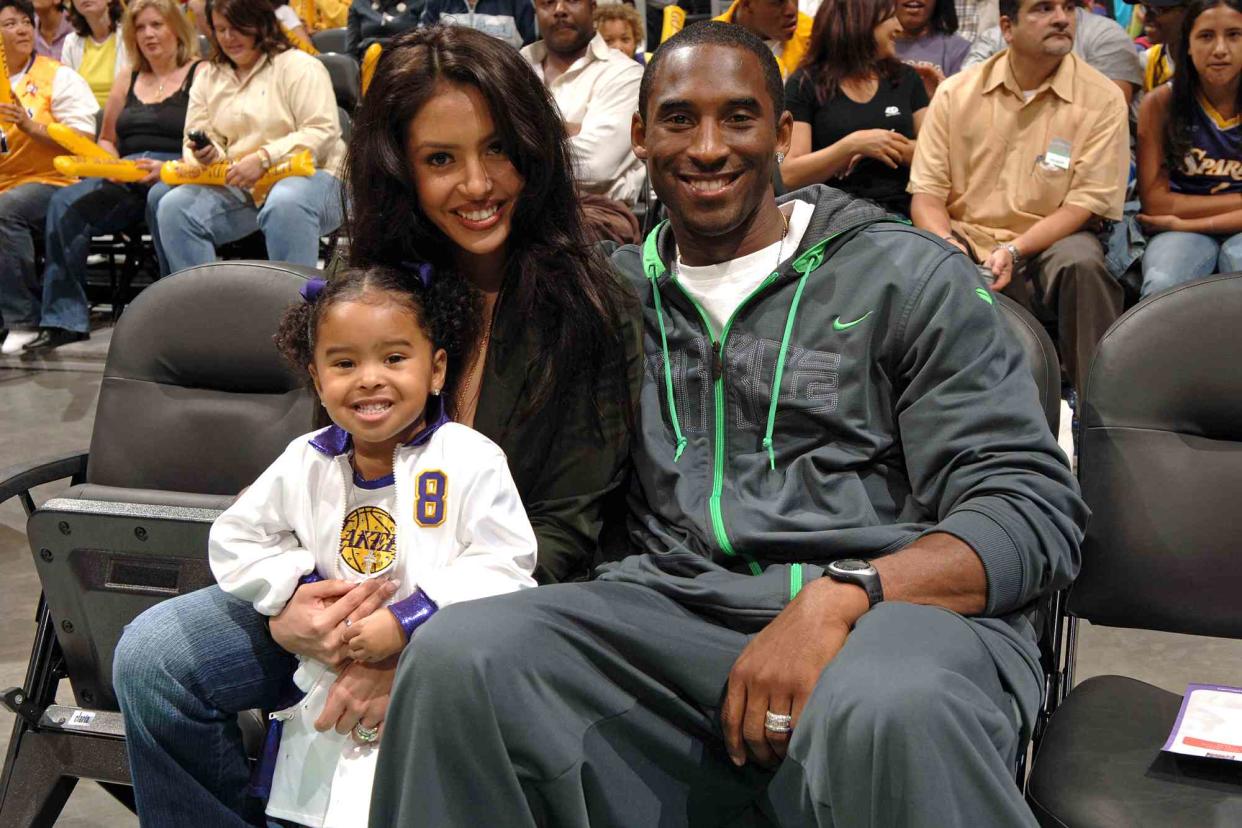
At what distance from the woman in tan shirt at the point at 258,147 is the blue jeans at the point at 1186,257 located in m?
2.90

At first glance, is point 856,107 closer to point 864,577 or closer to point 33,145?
point 864,577

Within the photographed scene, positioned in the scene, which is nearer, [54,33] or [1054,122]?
[1054,122]

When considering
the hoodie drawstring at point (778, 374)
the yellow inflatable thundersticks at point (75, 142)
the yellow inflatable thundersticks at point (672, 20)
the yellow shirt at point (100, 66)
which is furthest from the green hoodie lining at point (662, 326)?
the yellow shirt at point (100, 66)

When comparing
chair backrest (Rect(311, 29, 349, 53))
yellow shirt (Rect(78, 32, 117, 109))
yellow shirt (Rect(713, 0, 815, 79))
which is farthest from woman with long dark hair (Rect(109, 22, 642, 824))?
chair backrest (Rect(311, 29, 349, 53))

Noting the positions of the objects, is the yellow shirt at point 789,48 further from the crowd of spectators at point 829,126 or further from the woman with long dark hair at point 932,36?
the woman with long dark hair at point 932,36

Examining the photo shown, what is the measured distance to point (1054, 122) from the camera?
3.87m

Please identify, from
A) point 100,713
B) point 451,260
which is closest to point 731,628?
point 451,260

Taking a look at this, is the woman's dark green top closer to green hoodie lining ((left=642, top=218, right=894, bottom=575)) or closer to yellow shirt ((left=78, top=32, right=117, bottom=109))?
green hoodie lining ((left=642, top=218, right=894, bottom=575))

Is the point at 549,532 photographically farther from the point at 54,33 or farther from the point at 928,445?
the point at 54,33

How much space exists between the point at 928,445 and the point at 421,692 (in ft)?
2.55

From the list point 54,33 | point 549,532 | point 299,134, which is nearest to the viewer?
point 549,532

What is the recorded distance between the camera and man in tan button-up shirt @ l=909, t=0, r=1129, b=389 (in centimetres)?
371

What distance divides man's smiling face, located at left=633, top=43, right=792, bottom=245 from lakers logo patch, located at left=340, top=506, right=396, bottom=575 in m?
0.66

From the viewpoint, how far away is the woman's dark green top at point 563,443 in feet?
6.59
